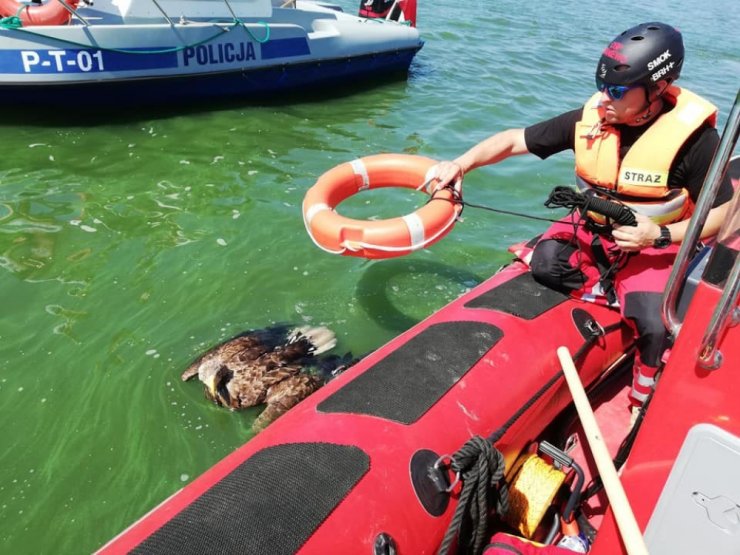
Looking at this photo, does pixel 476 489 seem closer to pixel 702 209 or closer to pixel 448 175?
pixel 702 209

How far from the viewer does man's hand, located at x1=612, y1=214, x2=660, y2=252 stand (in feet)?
8.98

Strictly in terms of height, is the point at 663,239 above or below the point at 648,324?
above

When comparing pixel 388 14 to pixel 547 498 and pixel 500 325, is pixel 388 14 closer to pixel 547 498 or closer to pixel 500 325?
pixel 500 325

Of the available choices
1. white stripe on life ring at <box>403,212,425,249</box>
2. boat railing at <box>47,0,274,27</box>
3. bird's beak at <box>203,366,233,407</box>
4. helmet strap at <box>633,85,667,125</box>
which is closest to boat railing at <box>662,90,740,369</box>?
helmet strap at <box>633,85,667,125</box>

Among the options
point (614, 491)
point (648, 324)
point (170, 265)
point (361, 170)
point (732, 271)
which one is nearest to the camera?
point (732, 271)

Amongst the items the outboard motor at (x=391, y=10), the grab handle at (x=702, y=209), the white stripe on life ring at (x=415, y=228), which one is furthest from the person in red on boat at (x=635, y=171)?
the outboard motor at (x=391, y=10)

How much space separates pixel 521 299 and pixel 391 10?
8908mm

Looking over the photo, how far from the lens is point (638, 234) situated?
274cm

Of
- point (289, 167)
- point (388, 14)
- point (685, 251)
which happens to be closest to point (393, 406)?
point (685, 251)

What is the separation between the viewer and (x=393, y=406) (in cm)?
239

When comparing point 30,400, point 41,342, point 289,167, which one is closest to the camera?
point 30,400

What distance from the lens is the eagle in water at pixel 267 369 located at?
362cm

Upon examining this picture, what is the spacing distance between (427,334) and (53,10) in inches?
268

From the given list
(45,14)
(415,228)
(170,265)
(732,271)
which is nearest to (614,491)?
(732,271)
